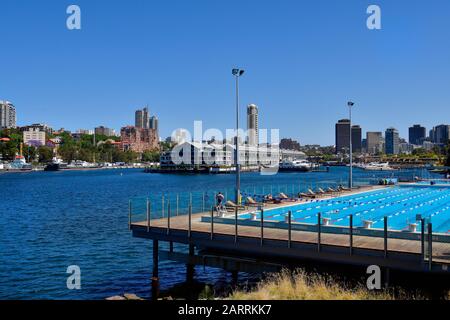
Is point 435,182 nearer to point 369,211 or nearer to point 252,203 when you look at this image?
point 369,211

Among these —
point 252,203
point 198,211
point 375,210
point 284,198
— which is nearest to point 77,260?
point 198,211

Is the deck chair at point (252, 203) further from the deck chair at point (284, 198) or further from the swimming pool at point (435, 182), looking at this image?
the swimming pool at point (435, 182)

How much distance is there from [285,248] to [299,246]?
0.54 metres

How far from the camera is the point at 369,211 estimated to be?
25.5 m

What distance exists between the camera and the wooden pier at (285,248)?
13.5 metres

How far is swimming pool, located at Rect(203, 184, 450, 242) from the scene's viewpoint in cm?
1889

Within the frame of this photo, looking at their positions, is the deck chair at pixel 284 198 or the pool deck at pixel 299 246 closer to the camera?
the pool deck at pixel 299 246

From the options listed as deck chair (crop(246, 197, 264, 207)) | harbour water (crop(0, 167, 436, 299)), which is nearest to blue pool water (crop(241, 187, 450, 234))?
deck chair (crop(246, 197, 264, 207))

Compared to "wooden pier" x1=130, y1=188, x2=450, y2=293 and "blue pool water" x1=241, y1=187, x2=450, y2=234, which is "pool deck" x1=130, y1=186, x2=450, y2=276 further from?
"blue pool water" x1=241, y1=187, x2=450, y2=234

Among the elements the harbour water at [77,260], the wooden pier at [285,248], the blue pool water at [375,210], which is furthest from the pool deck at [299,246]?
the harbour water at [77,260]

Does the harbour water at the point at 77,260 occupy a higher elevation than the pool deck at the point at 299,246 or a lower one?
lower

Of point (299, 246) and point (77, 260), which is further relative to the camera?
point (77, 260)

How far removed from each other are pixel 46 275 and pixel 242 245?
1231 cm
